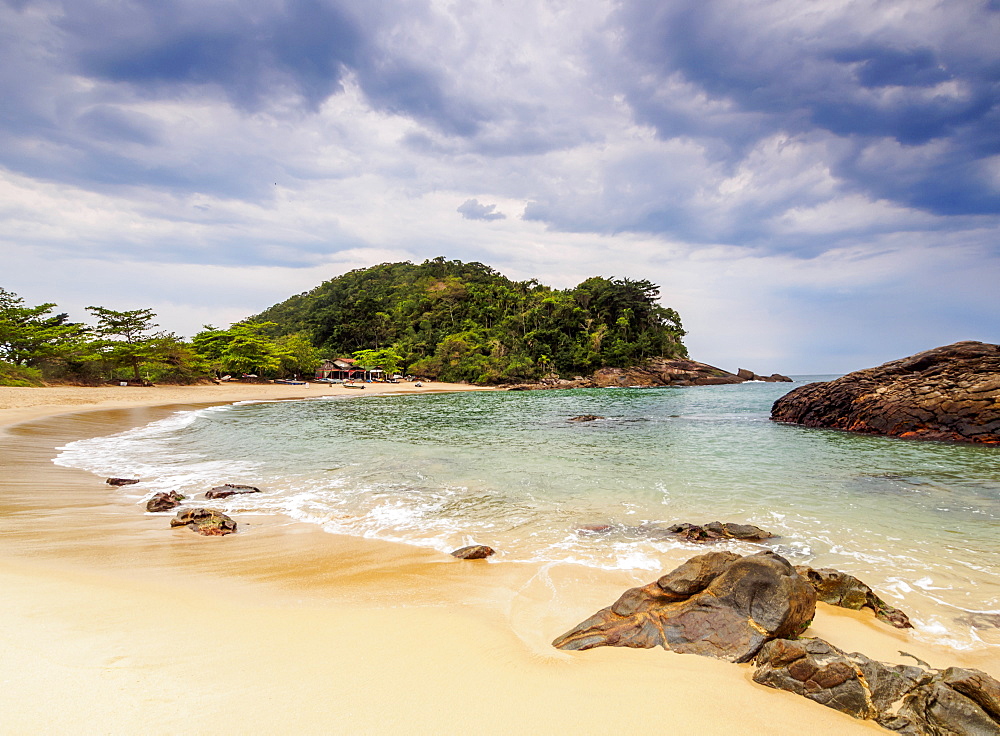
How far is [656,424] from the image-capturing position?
2389cm

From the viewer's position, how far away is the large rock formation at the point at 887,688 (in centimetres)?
257

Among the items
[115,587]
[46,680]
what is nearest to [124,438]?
[115,587]

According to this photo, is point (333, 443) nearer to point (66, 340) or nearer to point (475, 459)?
point (475, 459)

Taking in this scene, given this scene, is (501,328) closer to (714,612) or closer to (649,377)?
(649,377)

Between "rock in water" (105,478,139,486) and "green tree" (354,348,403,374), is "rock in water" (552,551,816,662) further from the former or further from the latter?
"green tree" (354,348,403,374)

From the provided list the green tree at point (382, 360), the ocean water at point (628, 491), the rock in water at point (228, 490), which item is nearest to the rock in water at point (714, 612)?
the ocean water at point (628, 491)

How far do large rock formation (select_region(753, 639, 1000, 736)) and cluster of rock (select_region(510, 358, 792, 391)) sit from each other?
63.7m

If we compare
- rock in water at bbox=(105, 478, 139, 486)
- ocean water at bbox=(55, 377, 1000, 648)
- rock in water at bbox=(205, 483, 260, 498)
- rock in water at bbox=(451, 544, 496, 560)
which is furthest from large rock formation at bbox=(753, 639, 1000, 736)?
rock in water at bbox=(105, 478, 139, 486)

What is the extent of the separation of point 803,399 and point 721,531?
74.2 feet

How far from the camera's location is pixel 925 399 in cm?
1956

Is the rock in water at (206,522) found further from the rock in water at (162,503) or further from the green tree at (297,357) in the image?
the green tree at (297,357)

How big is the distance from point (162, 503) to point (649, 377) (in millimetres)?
72157

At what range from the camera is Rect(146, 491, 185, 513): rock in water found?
813cm

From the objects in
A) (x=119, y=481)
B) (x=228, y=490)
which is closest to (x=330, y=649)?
(x=228, y=490)
